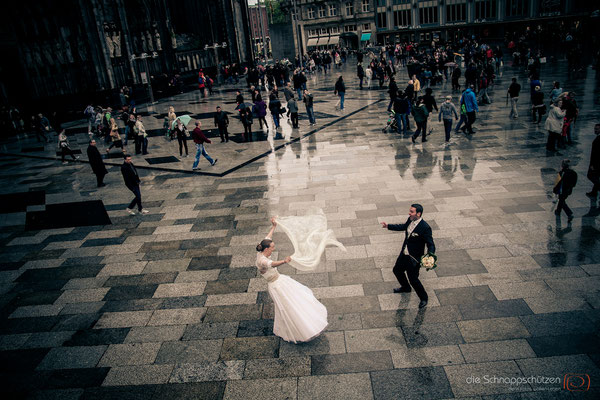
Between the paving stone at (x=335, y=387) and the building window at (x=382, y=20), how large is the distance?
7502 cm

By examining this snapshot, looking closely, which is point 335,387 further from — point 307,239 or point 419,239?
point 419,239

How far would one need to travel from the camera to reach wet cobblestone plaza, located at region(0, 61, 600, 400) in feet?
17.2

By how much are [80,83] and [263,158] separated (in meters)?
23.6

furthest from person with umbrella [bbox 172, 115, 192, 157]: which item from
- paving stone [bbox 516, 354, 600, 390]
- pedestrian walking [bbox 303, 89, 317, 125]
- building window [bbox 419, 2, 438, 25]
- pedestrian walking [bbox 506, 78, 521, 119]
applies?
building window [bbox 419, 2, 438, 25]

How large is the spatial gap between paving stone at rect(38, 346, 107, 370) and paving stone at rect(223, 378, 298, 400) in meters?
2.21

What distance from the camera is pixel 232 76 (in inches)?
1667

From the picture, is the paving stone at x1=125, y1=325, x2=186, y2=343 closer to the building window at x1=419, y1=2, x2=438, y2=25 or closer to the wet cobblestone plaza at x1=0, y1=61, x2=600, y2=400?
the wet cobblestone plaza at x1=0, y1=61, x2=600, y2=400

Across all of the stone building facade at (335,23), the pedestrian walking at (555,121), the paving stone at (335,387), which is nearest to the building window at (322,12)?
the stone building facade at (335,23)

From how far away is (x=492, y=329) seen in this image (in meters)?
5.72

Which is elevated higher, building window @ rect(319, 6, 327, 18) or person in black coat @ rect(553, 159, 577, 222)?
building window @ rect(319, 6, 327, 18)

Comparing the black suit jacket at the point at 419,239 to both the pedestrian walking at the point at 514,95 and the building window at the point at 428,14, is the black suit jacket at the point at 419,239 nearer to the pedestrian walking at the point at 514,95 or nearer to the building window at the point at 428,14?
the pedestrian walking at the point at 514,95

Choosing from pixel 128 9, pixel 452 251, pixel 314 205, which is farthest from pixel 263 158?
pixel 128 9

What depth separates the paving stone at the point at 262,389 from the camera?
495 cm

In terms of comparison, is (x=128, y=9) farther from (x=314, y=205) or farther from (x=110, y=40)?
(x=314, y=205)
